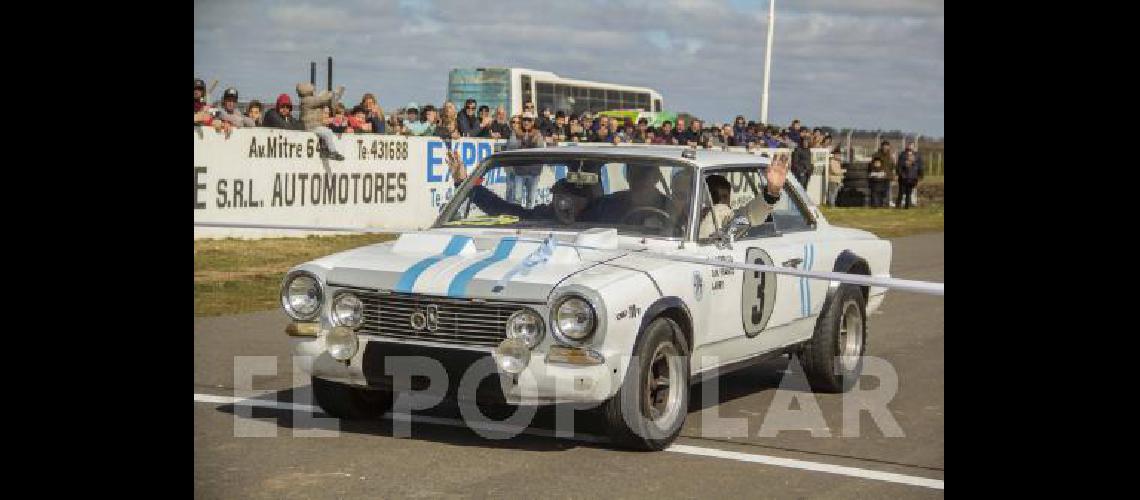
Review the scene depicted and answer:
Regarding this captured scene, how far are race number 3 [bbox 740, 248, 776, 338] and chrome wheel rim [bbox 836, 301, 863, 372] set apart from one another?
1011mm

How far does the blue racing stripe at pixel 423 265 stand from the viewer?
6.82 m

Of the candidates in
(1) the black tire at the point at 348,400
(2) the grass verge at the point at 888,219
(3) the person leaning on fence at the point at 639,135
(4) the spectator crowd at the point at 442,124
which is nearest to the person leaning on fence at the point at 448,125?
(4) the spectator crowd at the point at 442,124

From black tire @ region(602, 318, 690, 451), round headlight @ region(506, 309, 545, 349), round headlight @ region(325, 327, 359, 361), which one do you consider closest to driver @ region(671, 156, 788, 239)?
black tire @ region(602, 318, 690, 451)

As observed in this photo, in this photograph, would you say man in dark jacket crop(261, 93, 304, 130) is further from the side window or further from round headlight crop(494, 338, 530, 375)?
round headlight crop(494, 338, 530, 375)

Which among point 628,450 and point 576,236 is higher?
point 576,236

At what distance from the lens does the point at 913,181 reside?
124 ft

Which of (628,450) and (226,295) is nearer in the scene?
(628,450)

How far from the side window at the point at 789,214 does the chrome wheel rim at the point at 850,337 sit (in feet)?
1.83

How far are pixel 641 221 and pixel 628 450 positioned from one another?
1.45 m

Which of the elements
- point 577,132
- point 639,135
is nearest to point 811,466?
point 577,132

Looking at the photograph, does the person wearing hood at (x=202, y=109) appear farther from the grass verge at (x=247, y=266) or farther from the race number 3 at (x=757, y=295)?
the race number 3 at (x=757, y=295)
